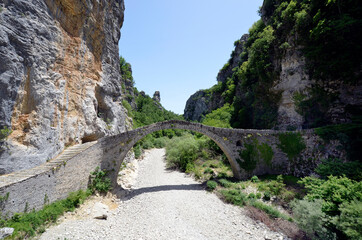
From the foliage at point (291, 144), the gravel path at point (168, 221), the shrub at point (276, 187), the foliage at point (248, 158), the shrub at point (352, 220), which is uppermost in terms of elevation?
the foliage at point (291, 144)

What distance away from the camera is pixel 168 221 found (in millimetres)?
7855

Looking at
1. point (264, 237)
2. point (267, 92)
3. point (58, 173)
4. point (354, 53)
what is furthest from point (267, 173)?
point (58, 173)

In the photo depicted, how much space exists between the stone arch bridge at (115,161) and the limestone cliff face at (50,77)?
1.02 meters

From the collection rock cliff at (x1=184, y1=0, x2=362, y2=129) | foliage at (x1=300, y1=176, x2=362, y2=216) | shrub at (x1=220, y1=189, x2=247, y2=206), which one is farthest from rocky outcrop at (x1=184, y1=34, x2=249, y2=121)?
foliage at (x1=300, y1=176, x2=362, y2=216)

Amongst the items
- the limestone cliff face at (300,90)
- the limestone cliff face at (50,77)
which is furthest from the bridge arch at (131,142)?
the limestone cliff face at (300,90)

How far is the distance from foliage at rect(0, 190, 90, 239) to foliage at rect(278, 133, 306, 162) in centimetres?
1457

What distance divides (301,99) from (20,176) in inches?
803

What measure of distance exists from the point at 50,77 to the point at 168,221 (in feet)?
31.2

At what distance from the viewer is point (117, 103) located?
50.5 ft

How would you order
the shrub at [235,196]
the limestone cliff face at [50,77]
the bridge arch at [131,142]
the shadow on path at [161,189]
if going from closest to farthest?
the limestone cliff face at [50,77]
the shrub at [235,196]
the bridge arch at [131,142]
the shadow on path at [161,189]

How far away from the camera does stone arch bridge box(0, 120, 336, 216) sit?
6.29m

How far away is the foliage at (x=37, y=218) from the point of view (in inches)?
216

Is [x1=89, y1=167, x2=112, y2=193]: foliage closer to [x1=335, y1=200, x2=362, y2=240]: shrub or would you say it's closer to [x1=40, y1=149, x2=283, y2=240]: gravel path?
[x1=40, y1=149, x2=283, y2=240]: gravel path

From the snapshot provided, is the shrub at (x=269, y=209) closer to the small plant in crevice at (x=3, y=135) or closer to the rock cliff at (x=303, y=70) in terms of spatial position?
the rock cliff at (x=303, y=70)
